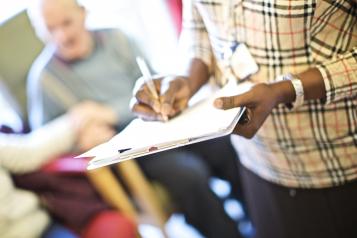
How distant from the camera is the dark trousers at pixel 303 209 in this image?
878 mm

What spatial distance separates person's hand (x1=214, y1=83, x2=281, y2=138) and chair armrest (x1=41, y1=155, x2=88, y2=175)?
81cm

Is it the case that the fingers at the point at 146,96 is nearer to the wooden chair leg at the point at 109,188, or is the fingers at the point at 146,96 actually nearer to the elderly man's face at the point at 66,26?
the wooden chair leg at the point at 109,188

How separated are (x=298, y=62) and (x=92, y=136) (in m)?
0.94

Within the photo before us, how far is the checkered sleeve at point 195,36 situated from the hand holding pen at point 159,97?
0.34 ft

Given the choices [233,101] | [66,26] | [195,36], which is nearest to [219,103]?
[233,101]

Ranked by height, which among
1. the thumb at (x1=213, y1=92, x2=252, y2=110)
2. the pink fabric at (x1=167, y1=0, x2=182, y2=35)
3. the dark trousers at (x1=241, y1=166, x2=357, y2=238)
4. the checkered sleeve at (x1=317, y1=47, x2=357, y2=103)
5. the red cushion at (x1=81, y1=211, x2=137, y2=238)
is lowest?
the red cushion at (x1=81, y1=211, x2=137, y2=238)

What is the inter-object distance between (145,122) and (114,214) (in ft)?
2.05

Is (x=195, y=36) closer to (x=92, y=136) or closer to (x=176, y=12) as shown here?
(x=92, y=136)

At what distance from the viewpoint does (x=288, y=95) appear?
2.34 ft

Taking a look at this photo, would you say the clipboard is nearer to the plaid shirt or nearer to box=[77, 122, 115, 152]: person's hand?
the plaid shirt

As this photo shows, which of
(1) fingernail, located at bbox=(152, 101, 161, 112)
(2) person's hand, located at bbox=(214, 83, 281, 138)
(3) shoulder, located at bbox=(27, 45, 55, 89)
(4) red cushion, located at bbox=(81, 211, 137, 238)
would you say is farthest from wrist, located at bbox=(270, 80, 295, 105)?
(3) shoulder, located at bbox=(27, 45, 55, 89)

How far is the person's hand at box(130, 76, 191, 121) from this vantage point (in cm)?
78

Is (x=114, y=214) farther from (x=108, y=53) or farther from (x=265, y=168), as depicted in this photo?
(x=108, y=53)

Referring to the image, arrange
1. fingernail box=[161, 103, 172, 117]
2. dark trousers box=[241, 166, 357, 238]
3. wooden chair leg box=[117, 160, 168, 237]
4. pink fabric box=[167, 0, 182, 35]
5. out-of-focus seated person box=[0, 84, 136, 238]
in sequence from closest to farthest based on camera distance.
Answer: fingernail box=[161, 103, 172, 117], dark trousers box=[241, 166, 357, 238], out-of-focus seated person box=[0, 84, 136, 238], wooden chair leg box=[117, 160, 168, 237], pink fabric box=[167, 0, 182, 35]
